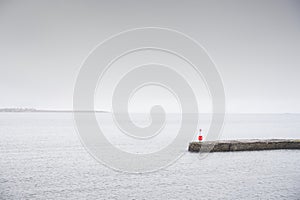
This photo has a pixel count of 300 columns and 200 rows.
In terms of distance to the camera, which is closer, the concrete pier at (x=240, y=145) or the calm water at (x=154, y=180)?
the calm water at (x=154, y=180)

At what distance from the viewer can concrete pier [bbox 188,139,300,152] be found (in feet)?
127

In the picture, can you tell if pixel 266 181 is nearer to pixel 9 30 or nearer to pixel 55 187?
pixel 55 187

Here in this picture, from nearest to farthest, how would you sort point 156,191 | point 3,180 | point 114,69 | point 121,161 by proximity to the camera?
point 156,191 < point 3,180 < point 121,161 < point 114,69

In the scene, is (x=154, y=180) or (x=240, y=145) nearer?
(x=154, y=180)

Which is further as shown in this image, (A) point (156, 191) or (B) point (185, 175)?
(B) point (185, 175)

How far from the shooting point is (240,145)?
133 ft

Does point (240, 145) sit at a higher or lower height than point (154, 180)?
higher

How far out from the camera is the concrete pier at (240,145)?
1518 inches

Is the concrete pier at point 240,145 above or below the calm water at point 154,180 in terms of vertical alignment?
above

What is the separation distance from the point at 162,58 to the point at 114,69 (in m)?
26.8

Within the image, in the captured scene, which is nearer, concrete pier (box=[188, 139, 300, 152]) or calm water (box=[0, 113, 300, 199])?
calm water (box=[0, 113, 300, 199])

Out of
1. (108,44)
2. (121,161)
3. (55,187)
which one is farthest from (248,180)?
(108,44)

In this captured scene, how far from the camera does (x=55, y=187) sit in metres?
19.6

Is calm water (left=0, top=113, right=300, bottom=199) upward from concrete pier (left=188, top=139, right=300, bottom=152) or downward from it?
downward
